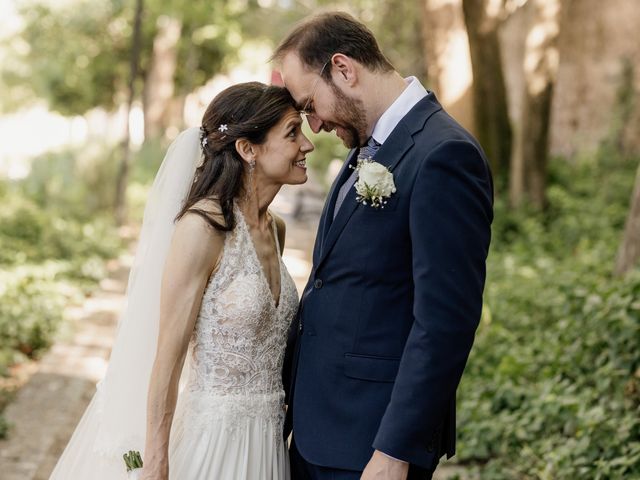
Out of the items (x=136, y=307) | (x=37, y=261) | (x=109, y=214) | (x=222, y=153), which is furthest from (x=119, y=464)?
(x=109, y=214)

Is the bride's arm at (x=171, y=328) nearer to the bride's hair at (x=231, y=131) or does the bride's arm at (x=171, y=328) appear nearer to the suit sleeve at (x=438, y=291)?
the bride's hair at (x=231, y=131)

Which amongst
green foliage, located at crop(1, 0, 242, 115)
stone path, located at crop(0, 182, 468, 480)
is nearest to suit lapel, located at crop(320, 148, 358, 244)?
stone path, located at crop(0, 182, 468, 480)

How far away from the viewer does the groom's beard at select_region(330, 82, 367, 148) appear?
117 inches

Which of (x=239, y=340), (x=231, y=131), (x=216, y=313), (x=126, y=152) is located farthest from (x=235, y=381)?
(x=126, y=152)

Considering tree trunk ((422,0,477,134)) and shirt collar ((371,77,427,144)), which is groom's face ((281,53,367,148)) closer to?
shirt collar ((371,77,427,144))

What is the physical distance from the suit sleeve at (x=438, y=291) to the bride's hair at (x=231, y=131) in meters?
0.76

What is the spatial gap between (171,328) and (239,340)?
11.5 inches

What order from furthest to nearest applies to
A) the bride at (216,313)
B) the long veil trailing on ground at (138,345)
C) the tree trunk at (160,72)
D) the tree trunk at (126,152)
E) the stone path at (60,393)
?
the tree trunk at (160,72), the tree trunk at (126,152), the stone path at (60,393), the long veil trailing on ground at (138,345), the bride at (216,313)

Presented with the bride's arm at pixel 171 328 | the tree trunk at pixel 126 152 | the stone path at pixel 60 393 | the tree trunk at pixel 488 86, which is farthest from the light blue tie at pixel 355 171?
the tree trunk at pixel 126 152

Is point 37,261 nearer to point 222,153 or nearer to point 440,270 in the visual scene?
point 222,153

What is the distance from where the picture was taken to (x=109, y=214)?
15.8 meters

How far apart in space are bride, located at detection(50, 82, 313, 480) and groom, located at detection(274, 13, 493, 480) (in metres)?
0.19

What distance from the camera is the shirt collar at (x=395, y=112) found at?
298 centimetres

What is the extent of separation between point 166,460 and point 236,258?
2.39 ft
